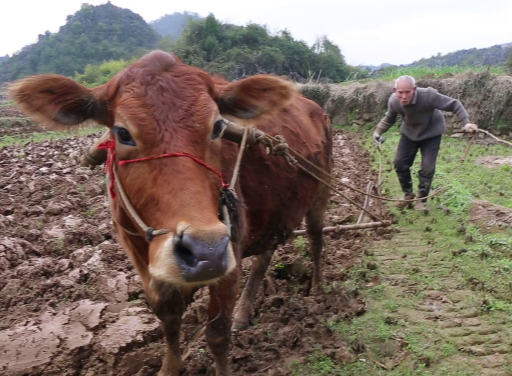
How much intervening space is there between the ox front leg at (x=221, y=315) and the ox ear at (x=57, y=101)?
1.13 metres

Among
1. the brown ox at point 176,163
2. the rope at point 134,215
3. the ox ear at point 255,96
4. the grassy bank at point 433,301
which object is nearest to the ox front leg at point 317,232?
the grassy bank at point 433,301

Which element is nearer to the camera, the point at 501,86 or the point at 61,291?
the point at 61,291

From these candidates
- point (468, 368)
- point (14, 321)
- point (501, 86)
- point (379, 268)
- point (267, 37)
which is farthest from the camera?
point (267, 37)

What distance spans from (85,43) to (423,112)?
87.1m

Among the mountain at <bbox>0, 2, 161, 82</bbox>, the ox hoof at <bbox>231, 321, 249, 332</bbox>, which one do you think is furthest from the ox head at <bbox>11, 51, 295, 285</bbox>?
the mountain at <bbox>0, 2, 161, 82</bbox>

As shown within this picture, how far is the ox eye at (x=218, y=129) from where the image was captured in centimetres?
229

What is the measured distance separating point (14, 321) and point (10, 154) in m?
10.9

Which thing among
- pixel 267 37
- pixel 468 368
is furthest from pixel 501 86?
pixel 267 37

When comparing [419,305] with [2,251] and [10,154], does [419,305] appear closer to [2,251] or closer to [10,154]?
[2,251]

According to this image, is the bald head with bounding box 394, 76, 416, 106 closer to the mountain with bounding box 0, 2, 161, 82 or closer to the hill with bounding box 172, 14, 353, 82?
the hill with bounding box 172, 14, 353, 82

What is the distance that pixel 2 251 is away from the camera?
511 cm

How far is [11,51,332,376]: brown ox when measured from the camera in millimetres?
1893

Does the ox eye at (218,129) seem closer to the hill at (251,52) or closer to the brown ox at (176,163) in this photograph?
the brown ox at (176,163)

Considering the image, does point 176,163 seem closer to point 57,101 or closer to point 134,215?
point 134,215
